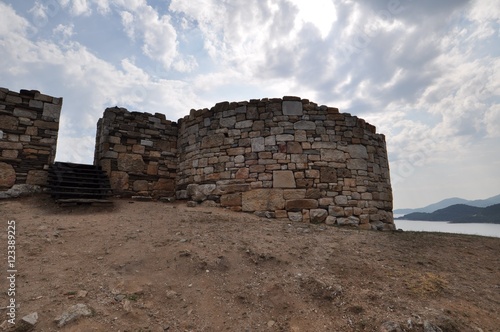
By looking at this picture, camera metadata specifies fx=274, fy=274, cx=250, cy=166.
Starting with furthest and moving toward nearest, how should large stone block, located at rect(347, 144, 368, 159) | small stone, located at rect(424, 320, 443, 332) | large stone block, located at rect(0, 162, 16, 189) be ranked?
large stone block, located at rect(347, 144, 368, 159) → large stone block, located at rect(0, 162, 16, 189) → small stone, located at rect(424, 320, 443, 332)

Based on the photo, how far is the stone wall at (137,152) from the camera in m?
7.98

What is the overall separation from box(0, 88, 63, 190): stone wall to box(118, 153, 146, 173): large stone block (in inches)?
64.2

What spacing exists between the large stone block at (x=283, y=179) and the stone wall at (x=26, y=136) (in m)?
5.80

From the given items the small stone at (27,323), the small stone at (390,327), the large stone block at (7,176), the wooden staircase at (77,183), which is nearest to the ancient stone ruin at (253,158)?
the large stone block at (7,176)

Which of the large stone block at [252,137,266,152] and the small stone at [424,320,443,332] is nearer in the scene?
the small stone at [424,320,443,332]

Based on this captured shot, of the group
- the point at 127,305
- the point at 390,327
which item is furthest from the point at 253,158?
the point at 390,327

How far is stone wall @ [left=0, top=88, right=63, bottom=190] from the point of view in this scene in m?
6.59

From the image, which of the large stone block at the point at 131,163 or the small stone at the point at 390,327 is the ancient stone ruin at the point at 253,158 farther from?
the small stone at the point at 390,327

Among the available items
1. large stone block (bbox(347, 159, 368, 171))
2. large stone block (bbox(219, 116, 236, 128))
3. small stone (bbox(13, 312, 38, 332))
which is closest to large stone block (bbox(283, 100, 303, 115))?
large stone block (bbox(219, 116, 236, 128))

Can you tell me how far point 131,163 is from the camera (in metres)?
8.20

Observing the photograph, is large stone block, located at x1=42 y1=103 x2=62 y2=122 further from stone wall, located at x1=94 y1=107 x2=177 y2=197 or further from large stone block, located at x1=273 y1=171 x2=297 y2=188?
large stone block, located at x1=273 y1=171 x2=297 y2=188

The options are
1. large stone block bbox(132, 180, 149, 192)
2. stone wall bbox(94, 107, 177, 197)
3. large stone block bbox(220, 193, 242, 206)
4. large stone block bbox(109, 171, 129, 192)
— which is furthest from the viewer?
large stone block bbox(132, 180, 149, 192)

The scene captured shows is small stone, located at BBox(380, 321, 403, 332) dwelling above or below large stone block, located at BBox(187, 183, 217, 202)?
below

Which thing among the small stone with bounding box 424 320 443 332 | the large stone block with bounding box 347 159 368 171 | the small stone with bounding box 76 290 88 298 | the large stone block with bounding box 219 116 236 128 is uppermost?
the large stone block with bounding box 219 116 236 128
